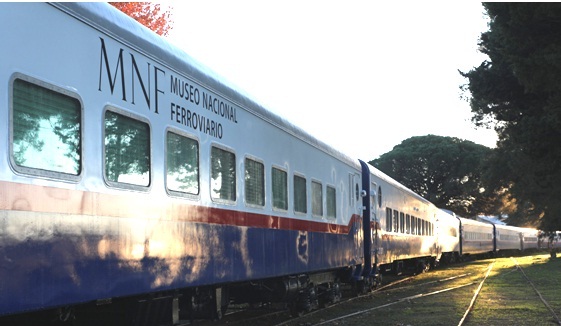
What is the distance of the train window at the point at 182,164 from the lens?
6535 millimetres

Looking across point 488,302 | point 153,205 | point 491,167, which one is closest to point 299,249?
point 153,205

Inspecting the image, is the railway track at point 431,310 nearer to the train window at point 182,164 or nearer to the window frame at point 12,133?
the train window at point 182,164

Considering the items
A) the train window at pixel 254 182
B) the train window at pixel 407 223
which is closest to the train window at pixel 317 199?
the train window at pixel 254 182

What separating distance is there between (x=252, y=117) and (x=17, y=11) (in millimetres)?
4659

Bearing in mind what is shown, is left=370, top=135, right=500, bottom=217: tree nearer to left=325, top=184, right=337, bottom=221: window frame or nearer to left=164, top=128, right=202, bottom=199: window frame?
left=325, top=184, right=337, bottom=221: window frame

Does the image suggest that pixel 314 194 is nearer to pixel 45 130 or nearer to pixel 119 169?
pixel 119 169

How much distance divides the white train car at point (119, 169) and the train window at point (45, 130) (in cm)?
1

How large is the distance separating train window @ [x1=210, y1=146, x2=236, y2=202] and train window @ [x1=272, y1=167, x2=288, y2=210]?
61.4 inches

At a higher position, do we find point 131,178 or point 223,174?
point 223,174

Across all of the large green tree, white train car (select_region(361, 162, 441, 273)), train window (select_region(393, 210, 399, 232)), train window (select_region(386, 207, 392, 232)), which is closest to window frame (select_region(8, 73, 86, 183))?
the large green tree

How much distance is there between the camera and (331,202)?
12977 millimetres

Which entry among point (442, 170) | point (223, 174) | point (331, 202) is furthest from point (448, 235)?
point (442, 170)

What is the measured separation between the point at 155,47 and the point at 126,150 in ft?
3.54

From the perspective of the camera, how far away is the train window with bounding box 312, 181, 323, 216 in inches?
463
